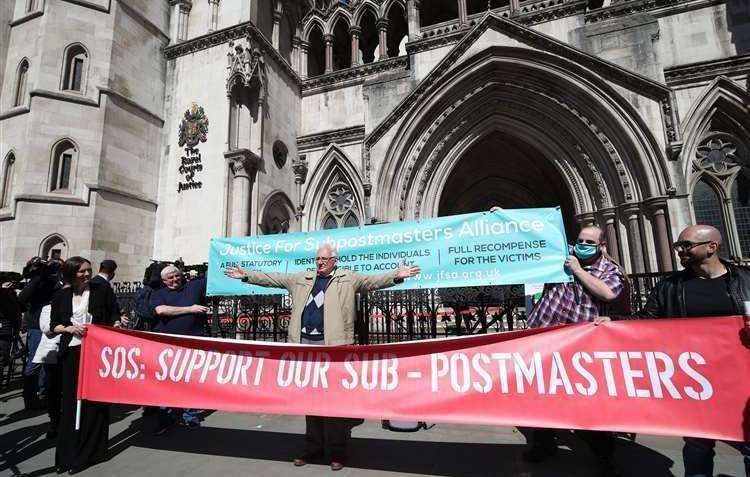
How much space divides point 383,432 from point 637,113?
1165 centimetres

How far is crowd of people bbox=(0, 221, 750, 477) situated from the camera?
2691 mm

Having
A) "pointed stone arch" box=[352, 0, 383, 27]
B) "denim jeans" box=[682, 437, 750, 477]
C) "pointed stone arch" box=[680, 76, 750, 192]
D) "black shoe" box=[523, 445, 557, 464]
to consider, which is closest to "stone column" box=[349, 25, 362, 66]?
"pointed stone arch" box=[352, 0, 383, 27]

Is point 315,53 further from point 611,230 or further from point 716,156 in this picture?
point 716,156

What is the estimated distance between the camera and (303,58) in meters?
17.7

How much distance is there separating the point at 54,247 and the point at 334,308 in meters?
12.7

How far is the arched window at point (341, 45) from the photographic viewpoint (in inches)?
714

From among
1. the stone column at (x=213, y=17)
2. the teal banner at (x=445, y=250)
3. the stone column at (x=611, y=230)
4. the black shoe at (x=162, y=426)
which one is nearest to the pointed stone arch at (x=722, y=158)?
the stone column at (x=611, y=230)

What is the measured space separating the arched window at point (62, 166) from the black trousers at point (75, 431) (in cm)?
1121

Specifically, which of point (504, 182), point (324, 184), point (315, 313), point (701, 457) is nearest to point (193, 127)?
point (324, 184)

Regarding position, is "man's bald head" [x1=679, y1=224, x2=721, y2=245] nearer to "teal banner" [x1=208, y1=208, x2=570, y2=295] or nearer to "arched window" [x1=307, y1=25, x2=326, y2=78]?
"teal banner" [x1=208, y1=208, x2=570, y2=295]

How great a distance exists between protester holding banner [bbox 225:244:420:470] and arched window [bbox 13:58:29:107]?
589 inches

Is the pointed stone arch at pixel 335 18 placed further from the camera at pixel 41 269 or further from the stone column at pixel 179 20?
the camera at pixel 41 269

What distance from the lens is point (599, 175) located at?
1169 cm

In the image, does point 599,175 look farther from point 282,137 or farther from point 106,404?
point 106,404
